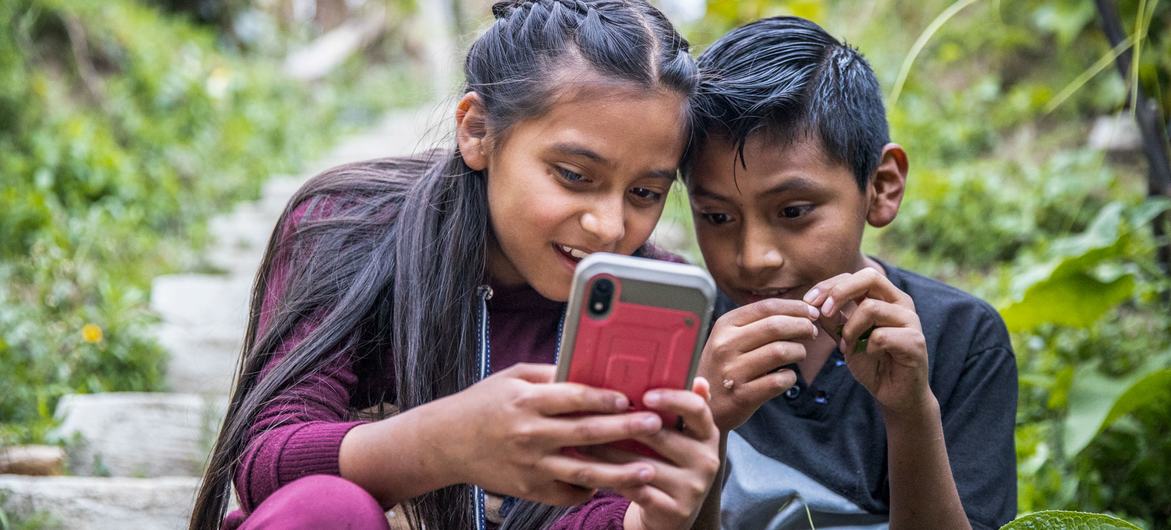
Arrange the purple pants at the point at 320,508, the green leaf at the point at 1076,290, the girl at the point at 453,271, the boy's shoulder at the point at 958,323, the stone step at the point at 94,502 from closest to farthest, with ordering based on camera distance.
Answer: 1. the purple pants at the point at 320,508
2. the girl at the point at 453,271
3. the boy's shoulder at the point at 958,323
4. the stone step at the point at 94,502
5. the green leaf at the point at 1076,290

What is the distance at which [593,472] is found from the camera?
1.16 m

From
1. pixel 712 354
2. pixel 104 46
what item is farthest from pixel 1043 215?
pixel 104 46

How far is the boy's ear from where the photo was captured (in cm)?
187

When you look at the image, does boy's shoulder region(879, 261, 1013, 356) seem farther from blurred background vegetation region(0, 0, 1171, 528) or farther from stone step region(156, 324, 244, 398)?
stone step region(156, 324, 244, 398)

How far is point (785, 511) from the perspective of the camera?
175 cm

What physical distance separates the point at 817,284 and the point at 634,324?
0.50m

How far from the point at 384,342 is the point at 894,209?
92 cm

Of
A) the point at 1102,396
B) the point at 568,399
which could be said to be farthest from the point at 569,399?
the point at 1102,396

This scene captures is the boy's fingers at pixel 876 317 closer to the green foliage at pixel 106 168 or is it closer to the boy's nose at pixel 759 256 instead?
the boy's nose at pixel 759 256

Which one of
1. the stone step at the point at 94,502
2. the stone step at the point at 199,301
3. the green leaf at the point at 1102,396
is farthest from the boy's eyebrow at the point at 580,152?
the stone step at the point at 199,301

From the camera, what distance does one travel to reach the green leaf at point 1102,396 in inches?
81.7

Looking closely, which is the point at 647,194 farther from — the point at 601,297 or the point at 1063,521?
the point at 1063,521

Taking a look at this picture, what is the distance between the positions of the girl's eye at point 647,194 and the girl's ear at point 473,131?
269 mm

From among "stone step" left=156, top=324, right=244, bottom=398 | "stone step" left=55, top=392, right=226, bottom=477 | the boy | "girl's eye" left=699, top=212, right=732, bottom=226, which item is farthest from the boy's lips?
"stone step" left=156, top=324, right=244, bottom=398
